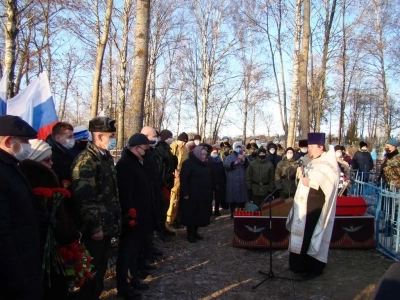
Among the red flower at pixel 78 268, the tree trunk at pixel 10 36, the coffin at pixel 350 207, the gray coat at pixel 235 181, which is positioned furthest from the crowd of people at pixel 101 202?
the tree trunk at pixel 10 36

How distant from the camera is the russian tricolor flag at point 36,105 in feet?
17.9

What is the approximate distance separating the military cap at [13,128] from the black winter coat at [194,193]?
4602 millimetres

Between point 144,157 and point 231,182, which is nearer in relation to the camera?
point 144,157

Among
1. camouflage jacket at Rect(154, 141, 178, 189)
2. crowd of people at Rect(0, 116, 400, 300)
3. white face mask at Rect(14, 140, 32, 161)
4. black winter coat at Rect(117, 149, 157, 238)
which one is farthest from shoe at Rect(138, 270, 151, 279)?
white face mask at Rect(14, 140, 32, 161)

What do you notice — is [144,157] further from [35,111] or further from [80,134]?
[35,111]

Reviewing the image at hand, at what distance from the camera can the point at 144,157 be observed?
4.86m

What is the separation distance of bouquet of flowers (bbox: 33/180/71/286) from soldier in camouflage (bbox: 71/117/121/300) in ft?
1.46

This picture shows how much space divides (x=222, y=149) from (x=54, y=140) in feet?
26.0

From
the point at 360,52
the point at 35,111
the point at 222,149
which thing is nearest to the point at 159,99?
the point at 360,52

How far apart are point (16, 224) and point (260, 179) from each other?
20.6 feet

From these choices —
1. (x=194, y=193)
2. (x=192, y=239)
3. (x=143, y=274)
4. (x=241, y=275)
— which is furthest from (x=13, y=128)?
(x=192, y=239)

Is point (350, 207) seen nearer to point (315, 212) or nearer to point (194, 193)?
point (315, 212)

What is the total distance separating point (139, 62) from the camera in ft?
21.2

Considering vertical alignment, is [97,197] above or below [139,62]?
below
